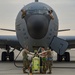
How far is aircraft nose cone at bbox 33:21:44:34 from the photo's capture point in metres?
22.4

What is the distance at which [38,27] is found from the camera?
22.5 meters

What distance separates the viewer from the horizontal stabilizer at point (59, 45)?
23891mm

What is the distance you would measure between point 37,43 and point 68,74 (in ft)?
16.4

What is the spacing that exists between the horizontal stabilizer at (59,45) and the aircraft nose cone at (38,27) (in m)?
1.92

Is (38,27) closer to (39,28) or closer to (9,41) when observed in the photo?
(39,28)

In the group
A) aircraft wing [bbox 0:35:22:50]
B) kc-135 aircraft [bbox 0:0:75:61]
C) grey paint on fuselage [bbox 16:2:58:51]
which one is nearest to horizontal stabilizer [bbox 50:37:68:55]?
kc-135 aircraft [bbox 0:0:75:61]

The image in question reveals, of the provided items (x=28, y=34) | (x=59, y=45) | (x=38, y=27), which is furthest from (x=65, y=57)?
(x=38, y=27)

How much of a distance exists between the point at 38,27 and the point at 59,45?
7.72ft

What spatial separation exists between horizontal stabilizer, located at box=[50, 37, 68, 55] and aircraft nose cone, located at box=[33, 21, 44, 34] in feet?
6.29

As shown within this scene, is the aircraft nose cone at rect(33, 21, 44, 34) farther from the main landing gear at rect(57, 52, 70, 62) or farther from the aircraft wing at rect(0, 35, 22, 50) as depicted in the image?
the main landing gear at rect(57, 52, 70, 62)

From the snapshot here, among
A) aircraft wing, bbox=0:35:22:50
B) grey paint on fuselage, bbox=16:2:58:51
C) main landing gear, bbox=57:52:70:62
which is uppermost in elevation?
grey paint on fuselage, bbox=16:2:58:51

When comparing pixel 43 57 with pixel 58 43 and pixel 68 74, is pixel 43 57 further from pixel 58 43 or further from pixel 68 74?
pixel 58 43

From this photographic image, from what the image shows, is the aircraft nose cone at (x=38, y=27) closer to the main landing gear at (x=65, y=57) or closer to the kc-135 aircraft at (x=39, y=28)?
the kc-135 aircraft at (x=39, y=28)

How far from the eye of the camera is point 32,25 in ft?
Result: 74.1
